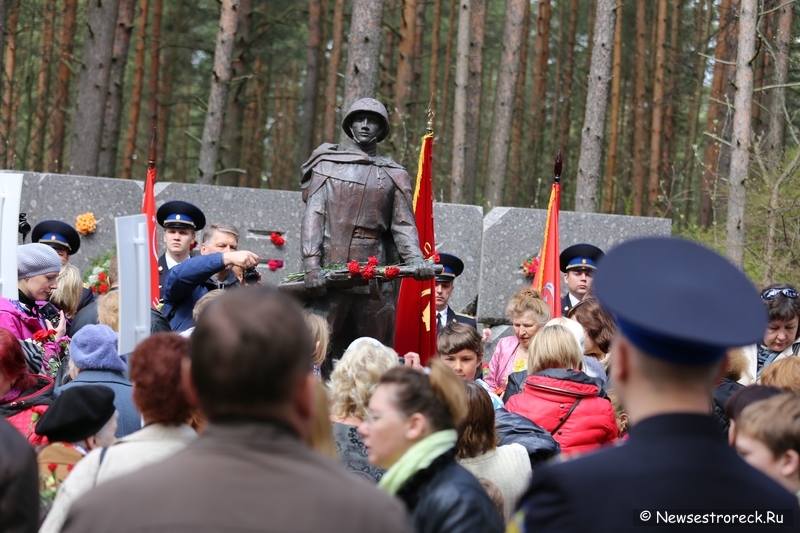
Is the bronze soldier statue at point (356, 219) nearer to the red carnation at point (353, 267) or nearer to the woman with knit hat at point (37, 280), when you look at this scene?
the red carnation at point (353, 267)

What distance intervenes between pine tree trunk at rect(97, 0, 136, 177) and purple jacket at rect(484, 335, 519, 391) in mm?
9932

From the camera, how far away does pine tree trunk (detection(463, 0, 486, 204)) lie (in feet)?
66.4

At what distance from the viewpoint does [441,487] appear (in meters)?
2.76

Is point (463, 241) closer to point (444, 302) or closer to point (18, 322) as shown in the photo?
point (444, 302)

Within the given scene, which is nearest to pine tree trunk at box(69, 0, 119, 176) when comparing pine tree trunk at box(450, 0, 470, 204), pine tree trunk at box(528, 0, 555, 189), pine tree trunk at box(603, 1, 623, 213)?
pine tree trunk at box(450, 0, 470, 204)

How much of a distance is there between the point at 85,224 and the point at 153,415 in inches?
312

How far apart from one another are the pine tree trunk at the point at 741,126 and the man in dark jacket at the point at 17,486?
9236mm

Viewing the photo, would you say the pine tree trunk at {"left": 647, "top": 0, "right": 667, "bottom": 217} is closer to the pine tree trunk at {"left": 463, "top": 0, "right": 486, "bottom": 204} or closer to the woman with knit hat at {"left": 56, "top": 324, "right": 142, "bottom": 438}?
the pine tree trunk at {"left": 463, "top": 0, "right": 486, "bottom": 204}

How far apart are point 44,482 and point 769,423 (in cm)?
214

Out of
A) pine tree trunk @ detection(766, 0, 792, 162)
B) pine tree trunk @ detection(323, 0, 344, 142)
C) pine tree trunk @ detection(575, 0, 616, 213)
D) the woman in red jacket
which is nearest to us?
the woman in red jacket

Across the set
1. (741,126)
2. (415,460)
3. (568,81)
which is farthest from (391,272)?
(568,81)

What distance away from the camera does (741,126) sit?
35.7 feet

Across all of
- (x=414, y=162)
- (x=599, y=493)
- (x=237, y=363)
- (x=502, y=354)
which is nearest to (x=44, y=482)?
(x=237, y=363)

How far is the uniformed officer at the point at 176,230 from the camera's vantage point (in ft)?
24.4
